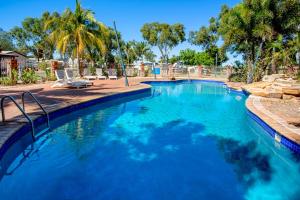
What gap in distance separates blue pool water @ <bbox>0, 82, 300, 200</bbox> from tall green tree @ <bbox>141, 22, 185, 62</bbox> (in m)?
39.5

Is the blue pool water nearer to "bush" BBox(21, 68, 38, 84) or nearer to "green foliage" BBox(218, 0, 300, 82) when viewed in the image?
"bush" BBox(21, 68, 38, 84)

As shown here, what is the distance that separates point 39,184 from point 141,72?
27.8 meters

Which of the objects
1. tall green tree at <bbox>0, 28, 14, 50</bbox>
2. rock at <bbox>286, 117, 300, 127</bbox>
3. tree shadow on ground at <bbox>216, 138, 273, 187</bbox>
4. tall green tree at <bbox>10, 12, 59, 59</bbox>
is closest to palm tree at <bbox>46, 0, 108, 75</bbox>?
tree shadow on ground at <bbox>216, 138, 273, 187</bbox>

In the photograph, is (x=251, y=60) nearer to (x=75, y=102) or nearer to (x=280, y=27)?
(x=280, y=27)

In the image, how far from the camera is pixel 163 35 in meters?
46.4

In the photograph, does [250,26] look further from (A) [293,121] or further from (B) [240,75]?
(A) [293,121]

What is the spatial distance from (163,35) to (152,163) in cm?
4316

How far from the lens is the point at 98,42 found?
20656 millimetres

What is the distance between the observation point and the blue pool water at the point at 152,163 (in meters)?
4.12

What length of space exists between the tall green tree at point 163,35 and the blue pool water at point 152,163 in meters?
39.5

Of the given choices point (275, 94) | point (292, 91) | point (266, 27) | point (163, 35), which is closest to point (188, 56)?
point (163, 35)

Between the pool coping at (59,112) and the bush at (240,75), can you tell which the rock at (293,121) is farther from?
the bush at (240,75)

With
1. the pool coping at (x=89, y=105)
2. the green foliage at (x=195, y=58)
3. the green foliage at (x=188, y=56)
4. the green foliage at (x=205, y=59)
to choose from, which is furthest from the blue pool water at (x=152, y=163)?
the green foliage at (x=188, y=56)

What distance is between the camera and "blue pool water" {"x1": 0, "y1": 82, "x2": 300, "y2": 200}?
13.5 feet
